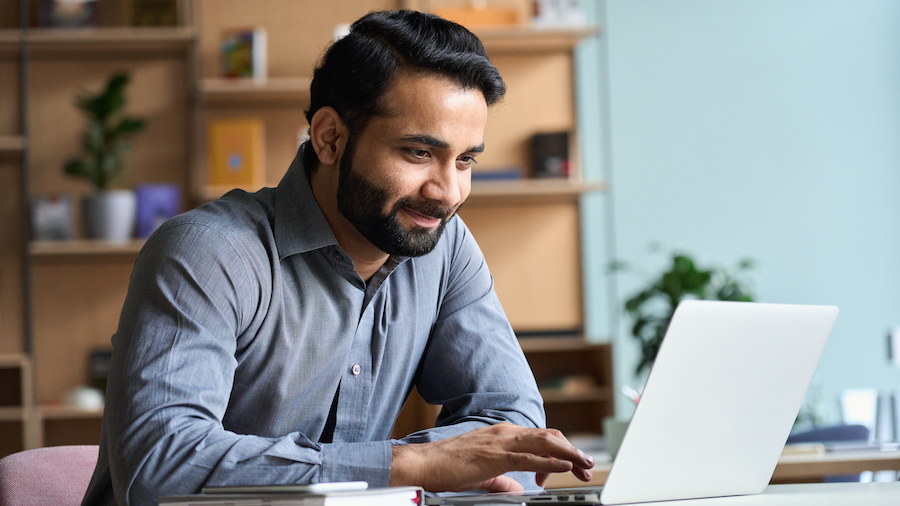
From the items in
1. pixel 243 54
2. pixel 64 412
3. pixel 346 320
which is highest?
pixel 243 54

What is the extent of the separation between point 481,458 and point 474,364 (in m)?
0.37

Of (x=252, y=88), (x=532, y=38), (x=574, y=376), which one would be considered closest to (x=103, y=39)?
(x=252, y=88)

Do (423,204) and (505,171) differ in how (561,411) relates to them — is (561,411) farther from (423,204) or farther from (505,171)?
(423,204)

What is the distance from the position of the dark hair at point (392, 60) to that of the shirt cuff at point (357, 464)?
506mm

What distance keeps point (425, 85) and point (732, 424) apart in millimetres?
625

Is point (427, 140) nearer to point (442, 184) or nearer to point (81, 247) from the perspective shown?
point (442, 184)

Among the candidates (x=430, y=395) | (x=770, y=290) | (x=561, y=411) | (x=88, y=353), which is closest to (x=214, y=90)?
(x=88, y=353)

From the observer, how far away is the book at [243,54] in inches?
136

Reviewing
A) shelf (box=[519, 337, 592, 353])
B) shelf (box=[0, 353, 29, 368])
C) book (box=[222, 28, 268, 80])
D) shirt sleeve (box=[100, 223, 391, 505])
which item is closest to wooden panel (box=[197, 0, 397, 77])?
book (box=[222, 28, 268, 80])

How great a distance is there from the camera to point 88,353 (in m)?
3.50

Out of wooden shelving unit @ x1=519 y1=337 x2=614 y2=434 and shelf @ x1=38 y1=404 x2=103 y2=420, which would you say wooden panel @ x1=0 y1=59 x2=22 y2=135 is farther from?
wooden shelving unit @ x1=519 y1=337 x2=614 y2=434

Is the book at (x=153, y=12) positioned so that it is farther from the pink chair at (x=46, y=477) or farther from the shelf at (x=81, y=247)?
the pink chair at (x=46, y=477)

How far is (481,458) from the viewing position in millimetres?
932

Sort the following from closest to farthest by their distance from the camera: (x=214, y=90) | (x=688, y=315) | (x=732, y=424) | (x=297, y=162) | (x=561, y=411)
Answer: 1. (x=688, y=315)
2. (x=732, y=424)
3. (x=297, y=162)
4. (x=214, y=90)
5. (x=561, y=411)
